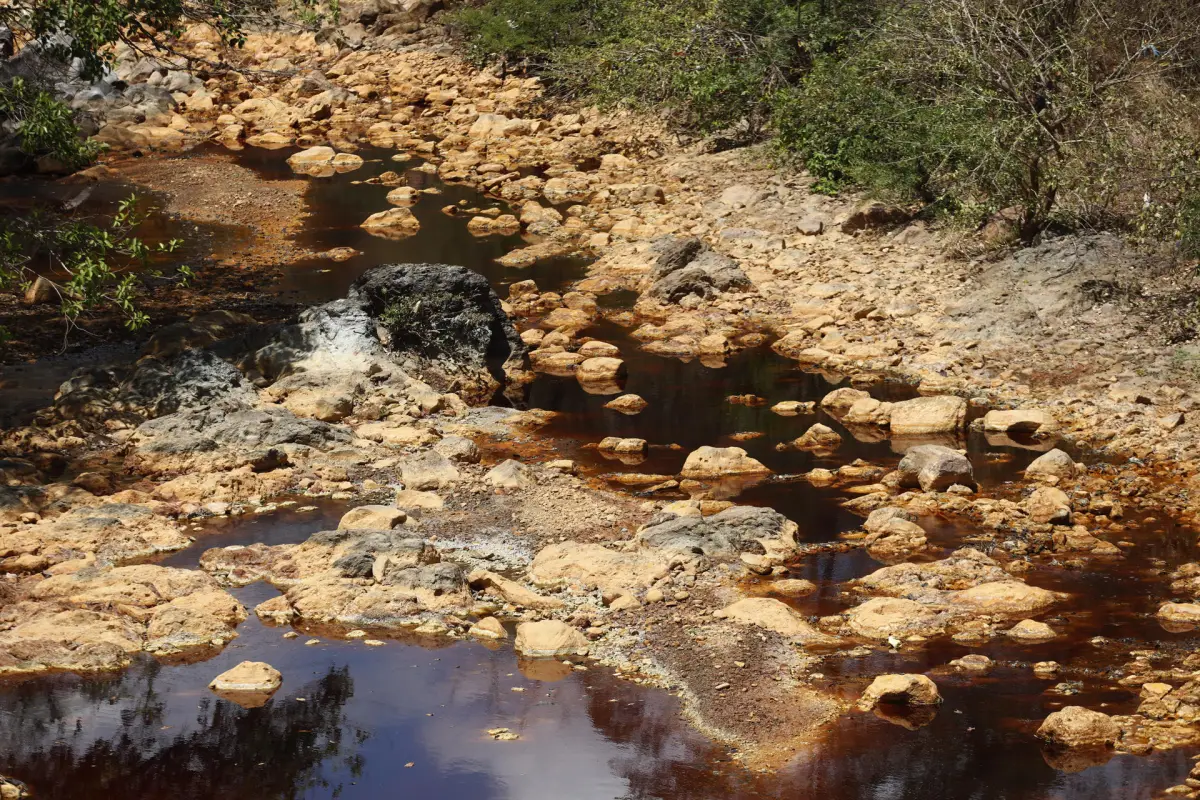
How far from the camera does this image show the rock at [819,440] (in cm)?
1153

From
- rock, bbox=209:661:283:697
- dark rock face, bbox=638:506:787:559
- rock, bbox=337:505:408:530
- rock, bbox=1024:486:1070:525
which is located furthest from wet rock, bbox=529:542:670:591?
rock, bbox=1024:486:1070:525

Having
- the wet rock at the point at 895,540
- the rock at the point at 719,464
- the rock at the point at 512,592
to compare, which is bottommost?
the rock at the point at 719,464

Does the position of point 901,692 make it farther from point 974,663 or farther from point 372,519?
point 372,519

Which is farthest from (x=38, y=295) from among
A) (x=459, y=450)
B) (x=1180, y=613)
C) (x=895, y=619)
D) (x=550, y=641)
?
(x=1180, y=613)

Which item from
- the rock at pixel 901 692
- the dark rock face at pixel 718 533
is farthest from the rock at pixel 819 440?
the rock at pixel 901 692

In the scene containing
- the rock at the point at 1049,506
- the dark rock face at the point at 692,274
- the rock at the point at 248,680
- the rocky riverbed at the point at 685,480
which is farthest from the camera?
the dark rock face at the point at 692,274

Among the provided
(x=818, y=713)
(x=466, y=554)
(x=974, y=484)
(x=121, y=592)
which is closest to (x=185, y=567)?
(x=121, y=592)

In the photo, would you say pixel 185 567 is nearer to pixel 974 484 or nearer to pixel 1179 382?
pixel 974 484

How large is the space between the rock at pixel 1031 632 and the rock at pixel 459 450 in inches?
191

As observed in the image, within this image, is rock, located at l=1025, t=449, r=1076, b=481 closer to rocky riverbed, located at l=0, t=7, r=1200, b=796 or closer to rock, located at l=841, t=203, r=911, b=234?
rocky riverbed, located at l=0, t=7, r=1200, b=796

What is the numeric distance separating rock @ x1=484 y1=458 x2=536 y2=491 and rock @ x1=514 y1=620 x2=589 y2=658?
257 cm

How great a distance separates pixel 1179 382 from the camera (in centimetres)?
1172

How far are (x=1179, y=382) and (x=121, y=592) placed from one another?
9.02m

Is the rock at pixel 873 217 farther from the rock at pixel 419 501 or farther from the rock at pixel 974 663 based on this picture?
the rock at pixel 974 663
